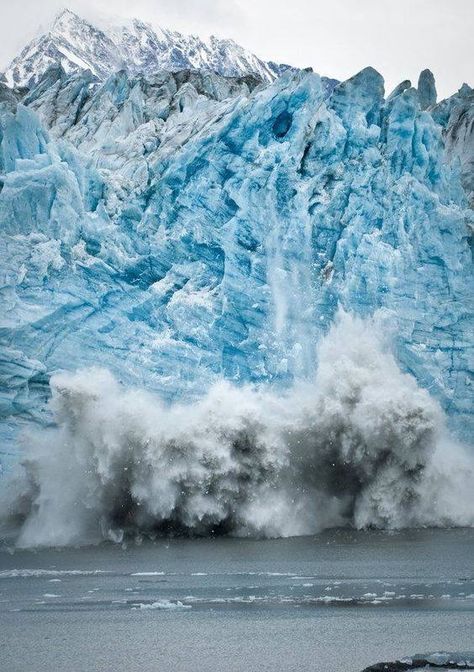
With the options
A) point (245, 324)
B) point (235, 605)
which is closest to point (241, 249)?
point (245, 324)

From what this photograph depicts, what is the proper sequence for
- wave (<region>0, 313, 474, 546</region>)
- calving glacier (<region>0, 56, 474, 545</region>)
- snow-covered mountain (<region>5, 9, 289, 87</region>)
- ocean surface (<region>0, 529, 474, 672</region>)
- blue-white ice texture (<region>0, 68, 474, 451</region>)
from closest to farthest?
ocean surface (<region>0, 529, 474, 672</region>), wave (<region>0, 313, 474, 546</region>), calving glacier (<region>0, 56, 474, 545</region>), blue-white ice texture (<region>0, 68, 474, 451</region>), snow-covered mountain (<region>5, 9, 289, 87</region>)

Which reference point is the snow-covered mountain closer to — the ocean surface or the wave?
the wave

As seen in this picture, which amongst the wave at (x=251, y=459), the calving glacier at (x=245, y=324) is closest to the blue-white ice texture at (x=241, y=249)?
the calving glacier at (x=245, y=324)

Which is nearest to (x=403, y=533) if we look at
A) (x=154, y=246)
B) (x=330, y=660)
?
(x=154, y=246)

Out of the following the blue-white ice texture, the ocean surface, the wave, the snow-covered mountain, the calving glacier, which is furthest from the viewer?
the snow-covered mountain

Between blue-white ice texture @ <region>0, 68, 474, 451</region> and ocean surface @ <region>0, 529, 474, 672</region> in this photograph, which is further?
blue-white ice texture @ <region>0, 68, 474, 451</region>

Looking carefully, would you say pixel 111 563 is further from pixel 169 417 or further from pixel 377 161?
pixel 377 161

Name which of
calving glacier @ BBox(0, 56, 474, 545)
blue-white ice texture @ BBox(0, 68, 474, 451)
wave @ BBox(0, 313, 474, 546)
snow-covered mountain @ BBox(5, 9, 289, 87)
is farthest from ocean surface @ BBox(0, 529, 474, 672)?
snow-covered mountain @ BBox(5, 9, 289, 87)
